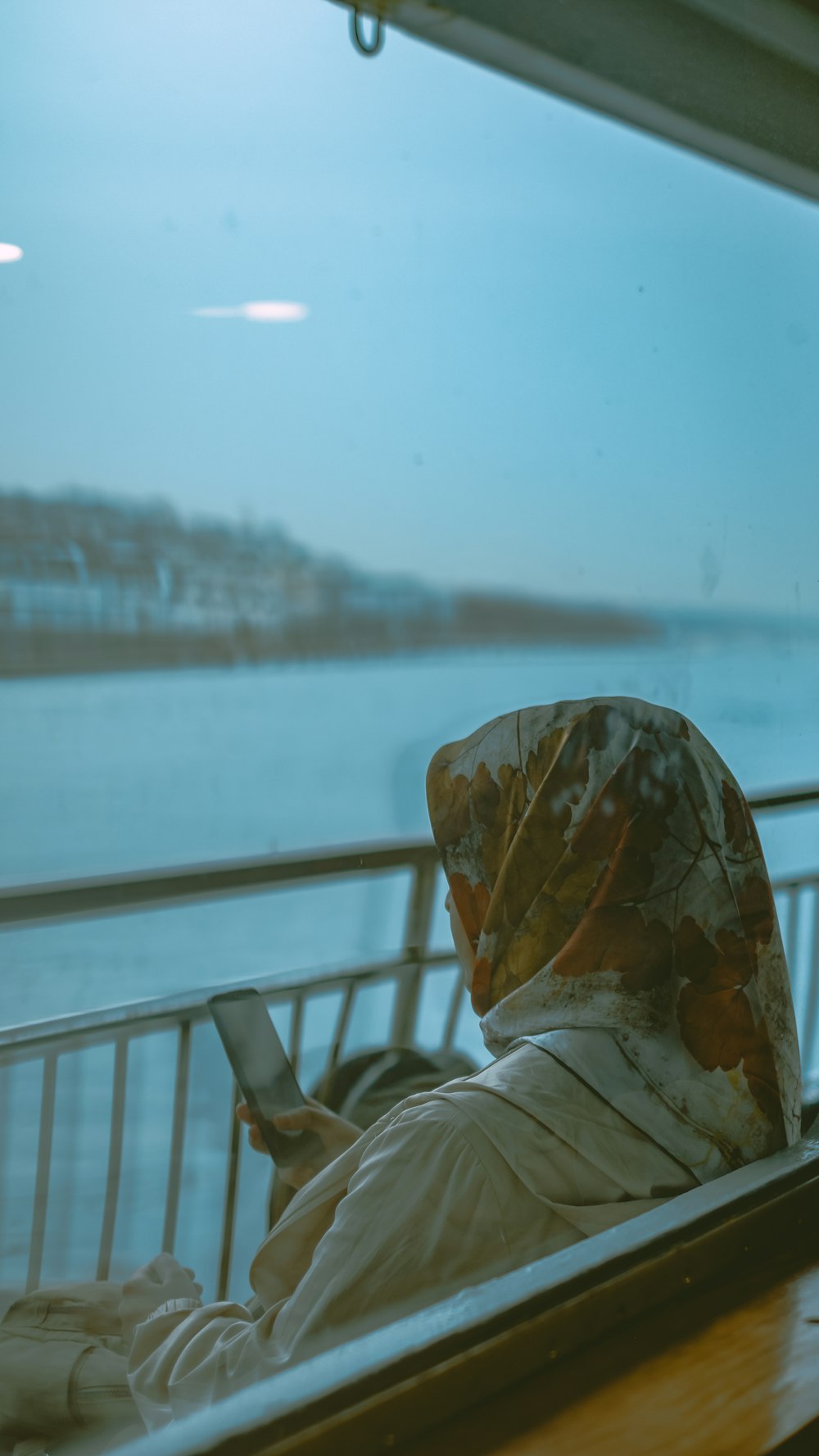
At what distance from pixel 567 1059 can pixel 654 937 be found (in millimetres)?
141

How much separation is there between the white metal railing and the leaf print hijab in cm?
20

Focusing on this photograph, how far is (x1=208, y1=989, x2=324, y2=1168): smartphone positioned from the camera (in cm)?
129

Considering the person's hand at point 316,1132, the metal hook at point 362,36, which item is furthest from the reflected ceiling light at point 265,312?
the person's hand at point 316,1132

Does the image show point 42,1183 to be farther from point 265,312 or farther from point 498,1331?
point 265,312

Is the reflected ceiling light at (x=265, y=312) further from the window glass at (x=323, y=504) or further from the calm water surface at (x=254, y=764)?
the calm water surface at (x=254, y=764)

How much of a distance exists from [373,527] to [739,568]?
0.44 m

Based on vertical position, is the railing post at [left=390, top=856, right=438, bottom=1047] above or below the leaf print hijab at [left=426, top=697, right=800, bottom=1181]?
→ below

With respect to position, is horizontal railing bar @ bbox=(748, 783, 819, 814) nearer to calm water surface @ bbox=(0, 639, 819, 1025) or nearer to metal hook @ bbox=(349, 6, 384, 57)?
calm water surface @ bbox=(0, 639, 819, 1025)

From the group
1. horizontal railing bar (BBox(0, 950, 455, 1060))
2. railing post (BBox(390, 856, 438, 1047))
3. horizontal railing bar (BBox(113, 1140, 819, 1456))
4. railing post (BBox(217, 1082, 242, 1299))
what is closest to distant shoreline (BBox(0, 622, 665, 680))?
horizontal railing bar (BBox(0, 950, 455, 1060))

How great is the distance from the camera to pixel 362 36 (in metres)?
0.96

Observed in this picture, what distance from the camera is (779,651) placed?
4.12ft

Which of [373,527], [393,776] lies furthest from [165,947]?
[373,527]

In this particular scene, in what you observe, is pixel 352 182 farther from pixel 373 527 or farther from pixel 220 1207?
pixel 220 1207

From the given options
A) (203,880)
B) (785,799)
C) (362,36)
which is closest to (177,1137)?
(203,880)
